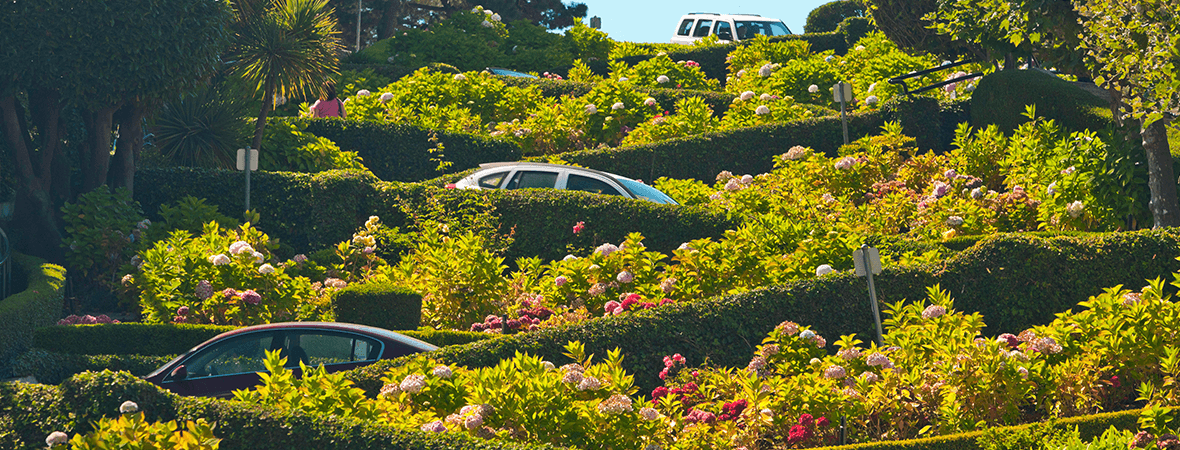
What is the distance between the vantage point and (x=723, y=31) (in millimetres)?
36000

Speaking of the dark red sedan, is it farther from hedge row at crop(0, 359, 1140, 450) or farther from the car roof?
hedge row at crop(0, 359, 1140, 450)

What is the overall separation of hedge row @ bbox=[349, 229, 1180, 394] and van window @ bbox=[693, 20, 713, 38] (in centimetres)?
2543

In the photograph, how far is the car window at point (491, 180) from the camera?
1689 centimetres

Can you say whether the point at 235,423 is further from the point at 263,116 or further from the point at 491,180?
the point at 263,116

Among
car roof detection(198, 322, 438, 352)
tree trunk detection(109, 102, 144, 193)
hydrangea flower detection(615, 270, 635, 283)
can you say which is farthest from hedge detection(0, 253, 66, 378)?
hydrangea flower detection(615, 270, 635, 283)

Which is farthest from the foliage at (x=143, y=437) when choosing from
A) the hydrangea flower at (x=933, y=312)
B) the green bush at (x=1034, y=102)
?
the green bush at (x=1034, y=102)

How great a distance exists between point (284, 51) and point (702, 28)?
19.8 metres

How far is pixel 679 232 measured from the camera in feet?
48.0

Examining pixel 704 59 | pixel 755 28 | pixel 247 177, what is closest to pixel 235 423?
pixel 247 177

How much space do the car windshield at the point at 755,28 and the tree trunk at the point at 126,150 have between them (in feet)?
74.1

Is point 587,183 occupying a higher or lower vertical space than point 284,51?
lower

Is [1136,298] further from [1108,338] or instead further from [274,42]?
[274,42]

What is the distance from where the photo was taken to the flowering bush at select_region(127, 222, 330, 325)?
12773 mm

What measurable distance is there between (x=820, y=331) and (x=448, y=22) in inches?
966
